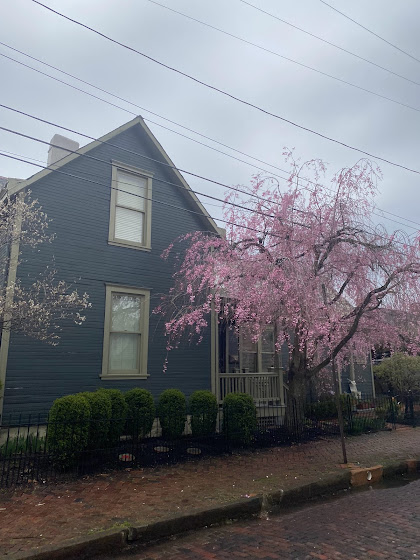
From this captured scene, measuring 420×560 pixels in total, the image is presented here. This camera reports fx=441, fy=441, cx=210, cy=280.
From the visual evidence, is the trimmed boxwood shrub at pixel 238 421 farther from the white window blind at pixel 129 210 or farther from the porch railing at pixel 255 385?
the white window blind at pixel 129 210

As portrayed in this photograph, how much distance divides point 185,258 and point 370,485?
23.4 feet

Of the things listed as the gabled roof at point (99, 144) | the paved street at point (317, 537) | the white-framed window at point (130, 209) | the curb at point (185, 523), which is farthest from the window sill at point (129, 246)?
the paved street at point (317, 537)

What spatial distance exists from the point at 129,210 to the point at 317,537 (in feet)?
30.6

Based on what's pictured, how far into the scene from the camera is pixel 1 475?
7.18m

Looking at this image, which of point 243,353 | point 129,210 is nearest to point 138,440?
point 129,210

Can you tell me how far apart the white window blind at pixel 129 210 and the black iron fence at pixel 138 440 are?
16.5ft

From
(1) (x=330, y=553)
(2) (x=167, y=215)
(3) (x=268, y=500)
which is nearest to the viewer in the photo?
(1) (x=330, y=553)

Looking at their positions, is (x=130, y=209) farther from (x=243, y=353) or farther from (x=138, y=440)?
(x=138, y=440)

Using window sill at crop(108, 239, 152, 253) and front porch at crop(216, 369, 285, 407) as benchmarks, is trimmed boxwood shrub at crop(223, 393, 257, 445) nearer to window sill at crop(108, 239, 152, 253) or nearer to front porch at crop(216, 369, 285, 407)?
front porch at crop(216, 369, 285, 407)

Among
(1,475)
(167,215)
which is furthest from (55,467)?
(167,215)

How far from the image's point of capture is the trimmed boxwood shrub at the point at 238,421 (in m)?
10.1

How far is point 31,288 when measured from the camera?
1011 centimetres

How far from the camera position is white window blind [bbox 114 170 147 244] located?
1210 cm

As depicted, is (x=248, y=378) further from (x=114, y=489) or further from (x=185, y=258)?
(x=114, y=489)
